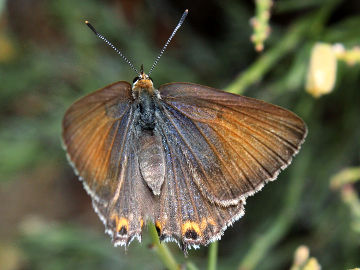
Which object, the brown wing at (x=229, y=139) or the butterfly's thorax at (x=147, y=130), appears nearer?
the brown wing at (x=229, y=139)

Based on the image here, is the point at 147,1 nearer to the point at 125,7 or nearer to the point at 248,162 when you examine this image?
the point at 125,7

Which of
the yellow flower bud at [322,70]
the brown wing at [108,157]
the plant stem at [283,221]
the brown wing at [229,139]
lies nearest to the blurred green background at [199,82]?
the plant stem at [283,221]

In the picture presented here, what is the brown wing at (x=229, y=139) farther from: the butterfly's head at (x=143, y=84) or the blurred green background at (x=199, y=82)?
the blurred green background at (x=199, y=82)

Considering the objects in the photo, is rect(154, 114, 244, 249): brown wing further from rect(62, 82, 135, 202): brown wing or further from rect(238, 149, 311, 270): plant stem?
rect(238, 149, 311, 270): plant stem

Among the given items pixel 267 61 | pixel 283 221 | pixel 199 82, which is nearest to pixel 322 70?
pixel 267 61

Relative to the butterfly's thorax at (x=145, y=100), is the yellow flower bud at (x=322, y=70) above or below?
below

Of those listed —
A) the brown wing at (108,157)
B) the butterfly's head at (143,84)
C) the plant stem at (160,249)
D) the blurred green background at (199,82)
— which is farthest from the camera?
the blurred green background at (199,82)

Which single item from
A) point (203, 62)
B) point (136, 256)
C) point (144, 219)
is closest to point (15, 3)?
point (203, 62)
